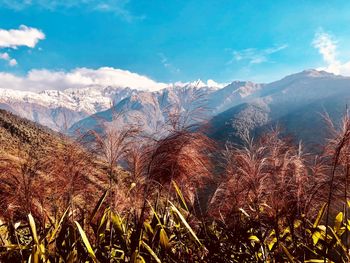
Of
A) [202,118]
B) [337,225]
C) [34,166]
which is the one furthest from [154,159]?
[337,225]

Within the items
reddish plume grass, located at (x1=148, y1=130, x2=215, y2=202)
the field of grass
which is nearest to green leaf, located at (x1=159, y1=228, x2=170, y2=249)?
the field of grass

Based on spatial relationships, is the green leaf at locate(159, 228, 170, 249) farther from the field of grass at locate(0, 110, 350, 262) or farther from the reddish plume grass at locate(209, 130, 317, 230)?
the reddish plume grass at locate(209, 130, 317, 230)

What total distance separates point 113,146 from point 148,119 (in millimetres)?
1238

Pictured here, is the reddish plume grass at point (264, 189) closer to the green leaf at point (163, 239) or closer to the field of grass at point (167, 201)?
the field of grass at point (167, 201)

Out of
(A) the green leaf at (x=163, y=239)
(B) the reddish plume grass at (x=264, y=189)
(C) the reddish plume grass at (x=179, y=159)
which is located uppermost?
(C) the reddish plume grass at (x=179, y=159)

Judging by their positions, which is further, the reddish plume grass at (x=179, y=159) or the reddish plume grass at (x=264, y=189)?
the reddish plume grass at (x=179, y=159)

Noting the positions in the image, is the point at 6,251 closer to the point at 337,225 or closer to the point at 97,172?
the point at 97,172

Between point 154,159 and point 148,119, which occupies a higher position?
point 148,119

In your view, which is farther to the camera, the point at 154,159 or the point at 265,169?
the point at 265,169

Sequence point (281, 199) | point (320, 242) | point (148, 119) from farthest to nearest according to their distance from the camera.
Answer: point (148, 119), point (320, 242), point (281, 199)

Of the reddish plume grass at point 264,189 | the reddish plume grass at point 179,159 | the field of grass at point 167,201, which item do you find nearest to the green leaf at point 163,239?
the field of grass at point 167,201

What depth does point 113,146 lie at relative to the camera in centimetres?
431

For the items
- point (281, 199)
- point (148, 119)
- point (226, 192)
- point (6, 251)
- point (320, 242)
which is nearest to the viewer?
point (281, 199)

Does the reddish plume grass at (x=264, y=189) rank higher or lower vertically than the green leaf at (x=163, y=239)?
higher
